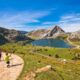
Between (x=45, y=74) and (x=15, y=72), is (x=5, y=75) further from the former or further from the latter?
(x=45, y=74)

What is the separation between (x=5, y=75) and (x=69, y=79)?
9585mm

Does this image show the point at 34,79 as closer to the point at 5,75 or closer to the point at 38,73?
the point at 38,73

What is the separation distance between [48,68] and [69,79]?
4216mm

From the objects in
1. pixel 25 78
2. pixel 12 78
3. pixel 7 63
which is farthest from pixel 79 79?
pixel 7 63

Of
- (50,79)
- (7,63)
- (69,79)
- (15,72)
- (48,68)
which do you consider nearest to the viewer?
(50,79)

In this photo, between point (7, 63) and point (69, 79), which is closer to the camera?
point (69, 79)

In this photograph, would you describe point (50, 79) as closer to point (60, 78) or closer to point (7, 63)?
point (60, 78)

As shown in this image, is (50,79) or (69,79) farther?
(69,79)

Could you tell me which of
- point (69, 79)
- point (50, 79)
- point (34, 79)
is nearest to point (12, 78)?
point (34, 79)

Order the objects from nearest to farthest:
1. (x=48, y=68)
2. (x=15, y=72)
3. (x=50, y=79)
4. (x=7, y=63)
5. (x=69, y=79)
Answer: (x=50, y=79)
(x=69, y=79)
(x=48, y=68)
(x=15, y=72)
(x=7, y=63)

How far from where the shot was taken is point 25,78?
30094mm

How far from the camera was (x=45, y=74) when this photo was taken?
95.9 ft

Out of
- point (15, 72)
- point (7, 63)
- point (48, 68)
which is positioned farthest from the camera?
point (7, 63)

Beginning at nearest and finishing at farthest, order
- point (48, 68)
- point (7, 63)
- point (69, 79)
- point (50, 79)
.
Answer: point (50, 79)
point (69, 79)
point (48, 68)
point (7, 63)
